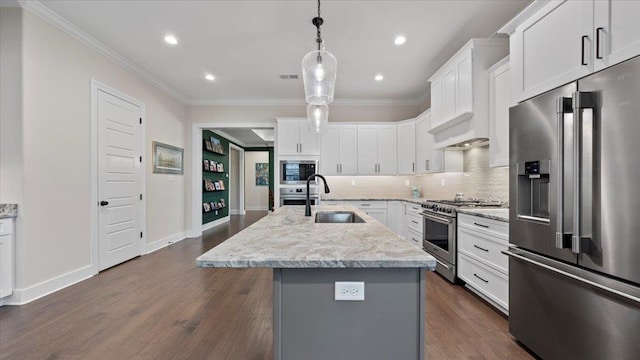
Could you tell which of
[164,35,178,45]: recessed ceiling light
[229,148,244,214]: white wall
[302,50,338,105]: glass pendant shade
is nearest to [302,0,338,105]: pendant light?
[302,50,338,105]: glass pendant shade

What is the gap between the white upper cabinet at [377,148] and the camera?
17.6ft

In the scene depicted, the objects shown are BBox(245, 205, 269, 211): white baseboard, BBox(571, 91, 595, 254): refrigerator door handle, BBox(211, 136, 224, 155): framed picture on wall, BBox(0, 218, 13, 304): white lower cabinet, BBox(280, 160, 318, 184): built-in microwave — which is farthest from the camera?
BBox(245, 205, 269, 211): white baseboard

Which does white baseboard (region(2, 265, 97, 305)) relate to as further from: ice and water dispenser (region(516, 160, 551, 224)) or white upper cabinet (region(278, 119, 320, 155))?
ice and water dispenser (region(516, 160, 551, 224))

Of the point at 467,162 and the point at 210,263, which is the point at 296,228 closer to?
the point at 210,263

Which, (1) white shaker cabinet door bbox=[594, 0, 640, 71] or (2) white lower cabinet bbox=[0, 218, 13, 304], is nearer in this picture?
(1) white shaker cabinet door bbox=[594, 0, 640, 71]

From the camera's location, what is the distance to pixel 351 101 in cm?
568

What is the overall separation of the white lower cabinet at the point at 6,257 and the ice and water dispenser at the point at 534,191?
169 inches

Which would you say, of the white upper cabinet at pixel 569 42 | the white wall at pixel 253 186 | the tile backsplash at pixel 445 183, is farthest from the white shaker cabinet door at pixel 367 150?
the white wall at pixel 253 186

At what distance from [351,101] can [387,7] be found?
9.80 ft

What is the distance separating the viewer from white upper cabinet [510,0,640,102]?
134cm

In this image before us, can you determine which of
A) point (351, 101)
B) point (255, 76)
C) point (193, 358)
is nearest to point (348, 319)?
point (193, 358)

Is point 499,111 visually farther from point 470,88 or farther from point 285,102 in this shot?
point 285,102

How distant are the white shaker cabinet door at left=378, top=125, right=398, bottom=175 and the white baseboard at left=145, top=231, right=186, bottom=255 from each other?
4167 mm

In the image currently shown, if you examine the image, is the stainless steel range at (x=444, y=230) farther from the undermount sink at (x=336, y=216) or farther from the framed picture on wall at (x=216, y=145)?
the framed picture on wall at (x=216, y=145)
